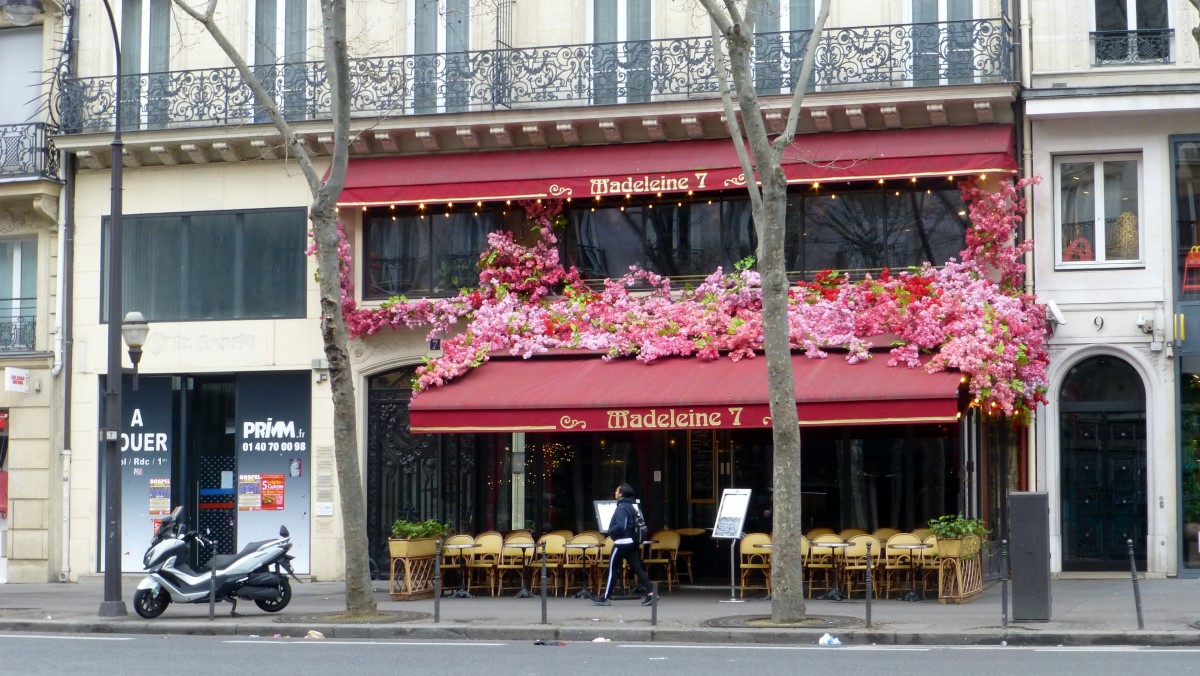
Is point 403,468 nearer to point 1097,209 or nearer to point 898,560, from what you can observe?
point 898,560

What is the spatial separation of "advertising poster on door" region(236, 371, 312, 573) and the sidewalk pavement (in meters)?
2.89

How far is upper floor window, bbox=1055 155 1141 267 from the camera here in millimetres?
21609

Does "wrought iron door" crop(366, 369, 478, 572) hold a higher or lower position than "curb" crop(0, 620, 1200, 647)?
higher

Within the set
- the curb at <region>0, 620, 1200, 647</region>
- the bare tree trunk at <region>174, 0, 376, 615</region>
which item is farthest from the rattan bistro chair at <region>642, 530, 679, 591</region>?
the curb at <region>0, 620, 1200, 647</region>

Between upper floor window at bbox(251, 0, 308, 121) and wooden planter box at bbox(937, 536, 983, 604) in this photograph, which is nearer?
wooden planter box at bbox(937, 536, 983, 604)

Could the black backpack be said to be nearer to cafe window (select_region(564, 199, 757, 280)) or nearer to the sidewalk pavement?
the sidewalk pavement

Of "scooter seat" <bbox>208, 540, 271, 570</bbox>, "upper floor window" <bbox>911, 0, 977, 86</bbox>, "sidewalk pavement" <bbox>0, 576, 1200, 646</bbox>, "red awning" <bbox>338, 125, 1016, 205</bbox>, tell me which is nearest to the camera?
"sidewalk pavement" <bbox>0, 576, 1200, 646</bbox>

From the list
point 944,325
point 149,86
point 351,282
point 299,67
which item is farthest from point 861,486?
point 149,86

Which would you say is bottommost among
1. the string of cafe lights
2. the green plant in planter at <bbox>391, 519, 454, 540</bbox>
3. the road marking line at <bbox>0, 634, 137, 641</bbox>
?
the road marking line at <bbox>0, 634, 137, 641</bbox>

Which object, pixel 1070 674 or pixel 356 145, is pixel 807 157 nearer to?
Result: pixel 356 145

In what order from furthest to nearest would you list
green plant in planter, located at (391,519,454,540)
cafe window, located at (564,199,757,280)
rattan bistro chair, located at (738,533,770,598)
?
1. cafe window, located at (564,199,757,280)
2. green plant in planter, located at (391,519,454,540)
3. rattan bistro chair, located at (738,533,770,598)

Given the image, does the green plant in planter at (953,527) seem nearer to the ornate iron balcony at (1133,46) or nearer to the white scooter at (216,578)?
the ornate iron balcony at (1133,46)

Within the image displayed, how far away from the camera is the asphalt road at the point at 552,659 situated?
13016 millimetres

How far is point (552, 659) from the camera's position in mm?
14109
